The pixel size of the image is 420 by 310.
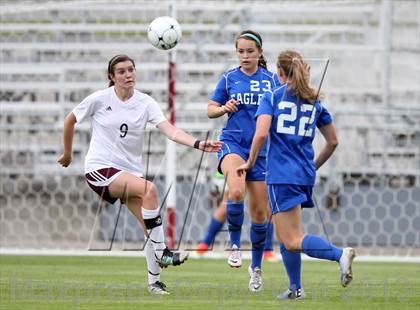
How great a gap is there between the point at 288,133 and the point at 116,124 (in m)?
1.46

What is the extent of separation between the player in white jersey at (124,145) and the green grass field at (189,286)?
491mm

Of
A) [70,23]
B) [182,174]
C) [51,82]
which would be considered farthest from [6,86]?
[182,174]

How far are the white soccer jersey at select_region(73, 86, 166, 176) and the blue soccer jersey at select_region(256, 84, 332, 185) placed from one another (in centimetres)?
110

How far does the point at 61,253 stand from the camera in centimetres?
1334

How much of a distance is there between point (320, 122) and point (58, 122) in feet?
29.2

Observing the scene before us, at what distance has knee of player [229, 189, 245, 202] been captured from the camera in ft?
27.7

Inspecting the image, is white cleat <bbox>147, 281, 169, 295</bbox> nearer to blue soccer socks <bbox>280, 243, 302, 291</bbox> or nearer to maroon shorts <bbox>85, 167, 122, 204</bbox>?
maroon shorts <bbox>85, 167, 122, 204</bbox>

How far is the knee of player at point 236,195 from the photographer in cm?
844

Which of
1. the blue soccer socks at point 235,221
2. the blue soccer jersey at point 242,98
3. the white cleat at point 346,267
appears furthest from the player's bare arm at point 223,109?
the white cleat at point 346,267

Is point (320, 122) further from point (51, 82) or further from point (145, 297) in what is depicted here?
point (51, 82)

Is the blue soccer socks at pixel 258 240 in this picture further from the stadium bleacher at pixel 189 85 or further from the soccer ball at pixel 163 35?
the stadium bleacher at pixel 189 85

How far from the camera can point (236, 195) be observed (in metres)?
8.45

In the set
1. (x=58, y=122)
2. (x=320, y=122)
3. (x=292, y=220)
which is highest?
(x=320, y=122)

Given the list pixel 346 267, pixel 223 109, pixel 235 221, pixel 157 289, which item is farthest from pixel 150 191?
pixel 346 267
